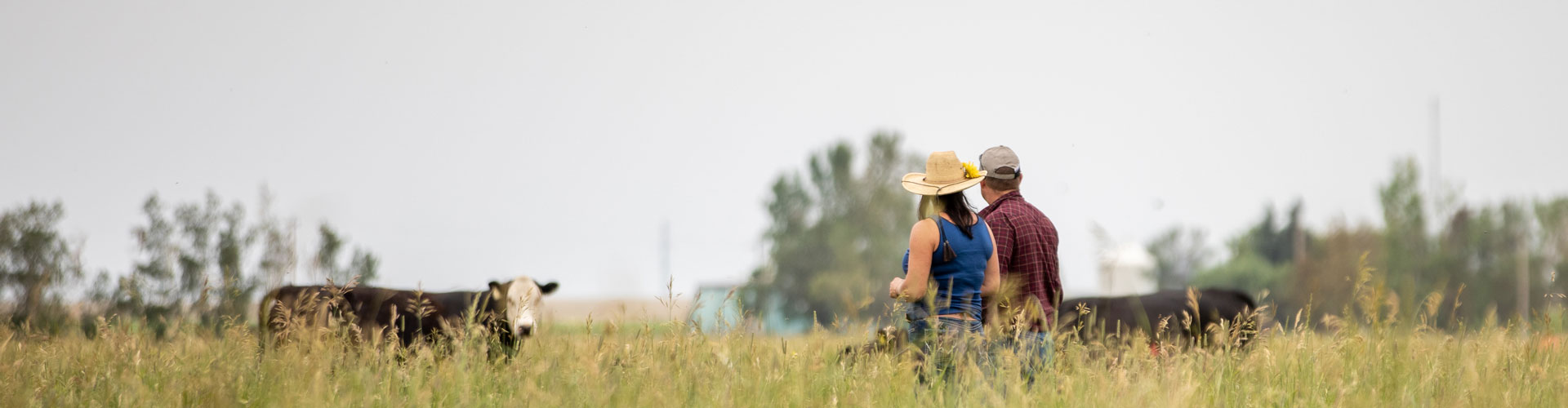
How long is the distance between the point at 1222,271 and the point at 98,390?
74.4m

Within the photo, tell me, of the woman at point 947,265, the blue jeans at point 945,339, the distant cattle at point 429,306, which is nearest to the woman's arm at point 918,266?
the woman at point 947,265

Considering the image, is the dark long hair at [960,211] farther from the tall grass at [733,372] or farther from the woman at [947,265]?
the tall grass at [733,372]

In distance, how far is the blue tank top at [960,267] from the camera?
4.50 metres

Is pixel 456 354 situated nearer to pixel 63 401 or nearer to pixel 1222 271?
pixel 63 401

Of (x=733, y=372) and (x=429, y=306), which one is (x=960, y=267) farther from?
(x=429, y=306)

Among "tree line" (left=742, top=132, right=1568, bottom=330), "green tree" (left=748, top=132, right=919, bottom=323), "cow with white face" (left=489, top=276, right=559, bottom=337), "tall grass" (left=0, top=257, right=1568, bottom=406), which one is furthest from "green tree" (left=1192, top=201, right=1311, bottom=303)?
"tall grass" (left=0, top=257, right=1568, bottom=406)

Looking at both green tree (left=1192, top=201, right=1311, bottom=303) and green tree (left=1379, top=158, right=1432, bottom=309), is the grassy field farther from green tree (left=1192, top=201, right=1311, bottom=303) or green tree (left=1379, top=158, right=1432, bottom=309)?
green tree (left=1192, top=201, right=1311, bottom=303)

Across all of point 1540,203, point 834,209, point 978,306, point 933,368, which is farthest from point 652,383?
point 1540,203

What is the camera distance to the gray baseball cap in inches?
190

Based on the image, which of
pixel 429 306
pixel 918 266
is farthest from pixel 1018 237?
pixel 429 306

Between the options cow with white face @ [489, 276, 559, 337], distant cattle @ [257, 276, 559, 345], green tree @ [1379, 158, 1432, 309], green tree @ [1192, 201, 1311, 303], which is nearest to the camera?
distant cattle @ [257, 276, 559, 345]

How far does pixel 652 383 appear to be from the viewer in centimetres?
376

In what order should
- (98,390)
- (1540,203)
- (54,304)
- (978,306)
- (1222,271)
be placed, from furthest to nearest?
(1222,271)
(1540,203)
(54,304)
(978,306)
(98,390)

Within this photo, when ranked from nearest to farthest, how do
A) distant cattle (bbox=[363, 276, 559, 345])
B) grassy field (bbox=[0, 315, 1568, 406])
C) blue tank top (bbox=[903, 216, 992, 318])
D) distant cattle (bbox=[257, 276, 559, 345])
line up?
grassy field (bbox=[0, 315, 1568, 406]) → blue tank top (bbox=[903, 216, 992, 318]) → distant cattle (bbox=[257, 276, 559, 345]) → distant cattle (bbox=[363, 276, 559, 345])
